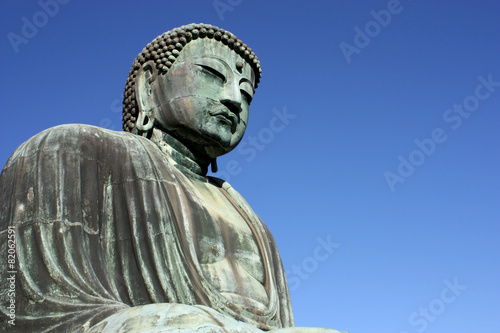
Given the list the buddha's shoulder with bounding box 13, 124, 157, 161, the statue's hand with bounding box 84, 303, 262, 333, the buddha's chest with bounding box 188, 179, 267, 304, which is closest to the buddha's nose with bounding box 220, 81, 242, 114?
the buddha's chest with bounding box 188, 179, 267, 304

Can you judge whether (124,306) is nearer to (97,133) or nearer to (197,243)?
(197,243)

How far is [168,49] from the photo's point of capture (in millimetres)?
9312

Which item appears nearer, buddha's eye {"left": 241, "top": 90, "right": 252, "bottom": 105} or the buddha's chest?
the buddha's chest

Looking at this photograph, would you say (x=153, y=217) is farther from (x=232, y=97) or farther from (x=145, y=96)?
(x=145, y=96)

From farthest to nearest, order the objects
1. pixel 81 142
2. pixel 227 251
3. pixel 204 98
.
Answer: pixel 204 98 < pixel 227 251 < pixel 81 142

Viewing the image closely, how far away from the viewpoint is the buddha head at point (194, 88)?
8.92 meters

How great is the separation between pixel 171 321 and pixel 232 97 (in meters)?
3.52

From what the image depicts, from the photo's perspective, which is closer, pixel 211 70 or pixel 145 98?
pixel 211 70

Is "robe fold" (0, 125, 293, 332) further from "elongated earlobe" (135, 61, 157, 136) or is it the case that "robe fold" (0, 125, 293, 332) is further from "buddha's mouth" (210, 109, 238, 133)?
"buddha's mouth" (210, 109, 238, 133)

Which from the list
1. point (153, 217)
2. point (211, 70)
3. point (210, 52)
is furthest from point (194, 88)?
point (153, 217)

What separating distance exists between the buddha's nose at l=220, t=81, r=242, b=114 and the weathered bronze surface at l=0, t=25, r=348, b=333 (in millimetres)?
13

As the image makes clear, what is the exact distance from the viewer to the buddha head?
29.3ft

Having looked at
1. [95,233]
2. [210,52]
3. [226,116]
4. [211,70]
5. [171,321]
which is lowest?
[171,321]

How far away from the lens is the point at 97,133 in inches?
325
